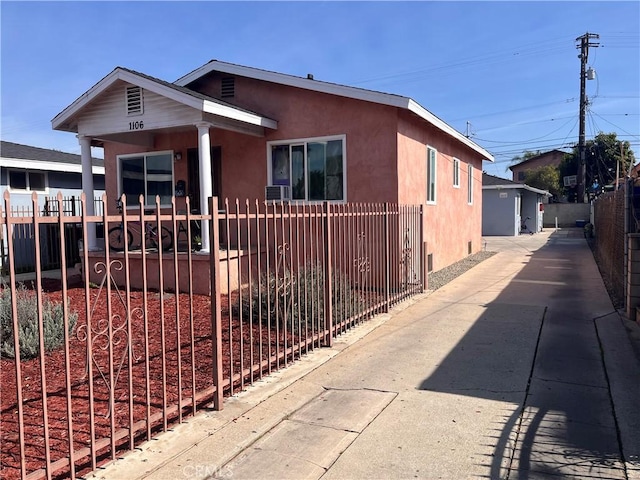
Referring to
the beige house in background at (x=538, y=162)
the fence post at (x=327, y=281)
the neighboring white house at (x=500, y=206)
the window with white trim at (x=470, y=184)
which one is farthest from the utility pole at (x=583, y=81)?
the fence post at (x=327, y=281)

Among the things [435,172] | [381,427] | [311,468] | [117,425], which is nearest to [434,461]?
[381,427]

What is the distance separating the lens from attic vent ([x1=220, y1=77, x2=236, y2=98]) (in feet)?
38.2

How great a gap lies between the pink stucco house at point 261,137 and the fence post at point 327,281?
4.04 m

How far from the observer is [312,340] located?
19.2 feet

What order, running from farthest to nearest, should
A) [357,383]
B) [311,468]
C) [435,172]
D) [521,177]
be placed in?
[521,177] → [435,172] → [357,383] → [311,468]

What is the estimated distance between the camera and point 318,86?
10.2 m

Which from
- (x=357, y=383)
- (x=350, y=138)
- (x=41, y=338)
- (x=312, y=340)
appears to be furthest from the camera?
(x=350, y=138)

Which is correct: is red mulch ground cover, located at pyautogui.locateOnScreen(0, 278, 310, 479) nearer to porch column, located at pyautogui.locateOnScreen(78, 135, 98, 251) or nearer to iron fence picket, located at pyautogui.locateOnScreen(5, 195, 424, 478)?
iron fence picket, located at pyautogui.locateOnScreen(5, 195, 424, 478)

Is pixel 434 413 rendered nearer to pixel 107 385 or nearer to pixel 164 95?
pixel 107 385

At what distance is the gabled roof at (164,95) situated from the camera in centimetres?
935

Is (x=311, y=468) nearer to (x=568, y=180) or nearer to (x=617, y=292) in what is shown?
(x=617, y=292)

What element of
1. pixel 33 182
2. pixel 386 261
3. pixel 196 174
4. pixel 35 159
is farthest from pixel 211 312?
pixel 33 182

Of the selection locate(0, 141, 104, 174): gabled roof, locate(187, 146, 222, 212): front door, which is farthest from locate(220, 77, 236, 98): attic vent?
locate(0, 141, 104, 174): gabled roof

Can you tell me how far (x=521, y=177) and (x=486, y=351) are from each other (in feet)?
191
